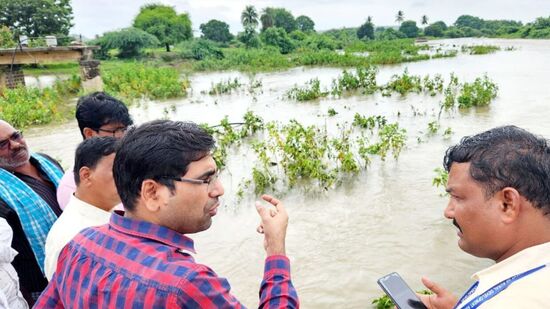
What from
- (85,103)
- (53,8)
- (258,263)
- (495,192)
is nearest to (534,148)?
(495,192)

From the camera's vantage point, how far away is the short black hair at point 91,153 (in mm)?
2127

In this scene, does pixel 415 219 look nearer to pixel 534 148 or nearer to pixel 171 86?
pixel 534 148

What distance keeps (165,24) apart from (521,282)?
44.8 m

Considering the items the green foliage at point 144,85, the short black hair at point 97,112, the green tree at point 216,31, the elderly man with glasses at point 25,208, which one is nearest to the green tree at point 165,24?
the green tree at point 216,31

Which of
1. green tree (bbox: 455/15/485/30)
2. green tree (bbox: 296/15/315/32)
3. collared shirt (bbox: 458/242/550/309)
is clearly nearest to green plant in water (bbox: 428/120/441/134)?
collared shirt (bbox: 458/242/550/309)

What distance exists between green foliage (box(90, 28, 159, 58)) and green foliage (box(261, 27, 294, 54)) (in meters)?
11.8

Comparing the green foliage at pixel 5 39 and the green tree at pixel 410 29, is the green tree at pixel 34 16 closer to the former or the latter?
the green foliage at pixel 5 39

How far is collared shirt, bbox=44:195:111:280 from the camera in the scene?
181 centimetres

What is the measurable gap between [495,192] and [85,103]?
8.76ft

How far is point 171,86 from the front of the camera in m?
16.1

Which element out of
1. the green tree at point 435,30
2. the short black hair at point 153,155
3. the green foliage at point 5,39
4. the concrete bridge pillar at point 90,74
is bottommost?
the short black hair at point 153,155

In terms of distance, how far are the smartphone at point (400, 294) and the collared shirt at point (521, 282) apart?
465mm

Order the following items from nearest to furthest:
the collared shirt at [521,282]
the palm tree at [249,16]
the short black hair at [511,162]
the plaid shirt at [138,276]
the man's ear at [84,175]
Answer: the collared shirt at [521,282], the plaid shirt at [138,276], the short black hair at [511,162], the man's ear at [84,175], the palm tree at [249,16]

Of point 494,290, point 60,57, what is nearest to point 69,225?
point 494,290
